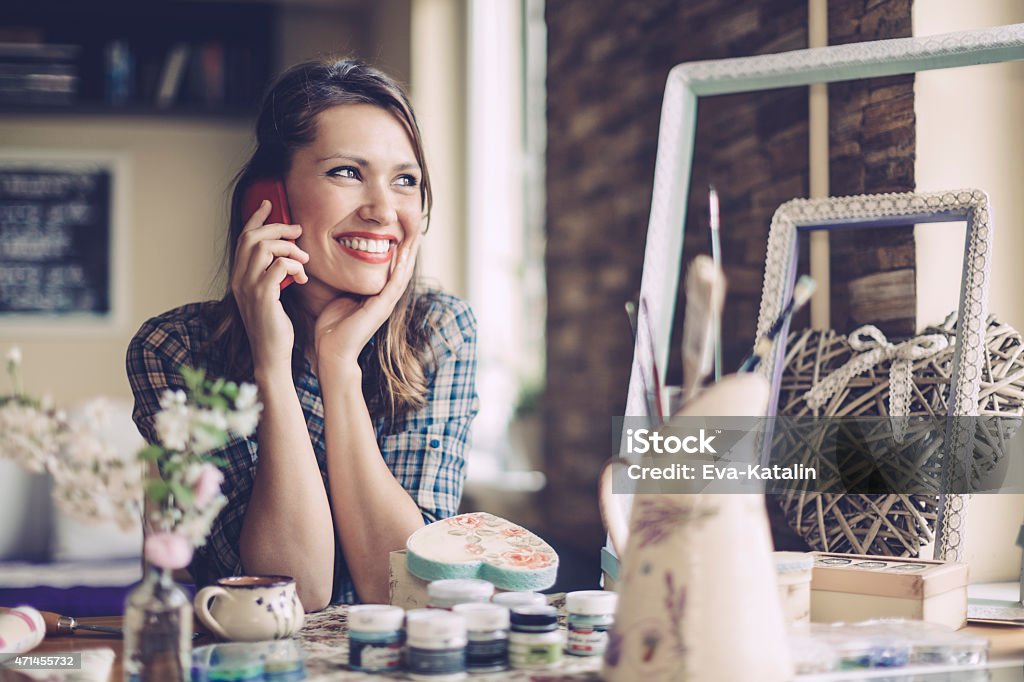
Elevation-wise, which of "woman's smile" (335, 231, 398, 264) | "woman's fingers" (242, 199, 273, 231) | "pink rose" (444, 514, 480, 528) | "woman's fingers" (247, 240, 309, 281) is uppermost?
"woman's fingers" (242, 199, 273, 231)

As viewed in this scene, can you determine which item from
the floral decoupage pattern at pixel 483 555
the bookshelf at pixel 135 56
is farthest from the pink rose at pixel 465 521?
the bookshelf at pixel 135 56

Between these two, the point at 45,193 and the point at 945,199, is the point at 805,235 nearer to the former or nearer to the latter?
the point at 945,199

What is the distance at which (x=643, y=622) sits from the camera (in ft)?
2.27

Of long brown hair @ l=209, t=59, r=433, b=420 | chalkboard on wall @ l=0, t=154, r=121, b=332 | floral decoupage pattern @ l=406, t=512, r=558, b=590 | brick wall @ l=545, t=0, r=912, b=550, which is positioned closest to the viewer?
floral decoupage pattern @ l=406, t=512, r=558, b=590

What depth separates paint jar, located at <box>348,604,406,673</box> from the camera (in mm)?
789

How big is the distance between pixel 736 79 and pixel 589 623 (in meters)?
0.71

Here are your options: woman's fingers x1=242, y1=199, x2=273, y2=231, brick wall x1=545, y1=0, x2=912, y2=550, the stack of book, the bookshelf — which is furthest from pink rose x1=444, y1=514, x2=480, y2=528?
the stack of book

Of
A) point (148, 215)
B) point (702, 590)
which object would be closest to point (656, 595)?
point (702, 590)

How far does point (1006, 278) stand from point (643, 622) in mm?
680

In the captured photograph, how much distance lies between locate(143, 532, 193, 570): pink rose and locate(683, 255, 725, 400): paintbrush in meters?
0.38

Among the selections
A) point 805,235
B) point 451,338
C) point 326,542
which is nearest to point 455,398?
point 451,338

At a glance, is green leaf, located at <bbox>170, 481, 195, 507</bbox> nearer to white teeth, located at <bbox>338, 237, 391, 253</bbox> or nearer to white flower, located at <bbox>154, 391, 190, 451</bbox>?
white flower, located at <bbox>154, 391, 190, 451</bbox>

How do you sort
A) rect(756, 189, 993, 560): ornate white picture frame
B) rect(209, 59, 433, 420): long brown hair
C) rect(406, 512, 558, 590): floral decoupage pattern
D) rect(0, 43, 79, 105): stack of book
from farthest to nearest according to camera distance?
rect(0, 43, 79, 105): stack of book, rect(209, 59, 433, 420): long brown hair, rect(756, 189, 993, 560): ornate white picture frame, rect(406, 512, 558, 590): floral decoupage pattern

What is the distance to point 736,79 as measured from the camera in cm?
122
